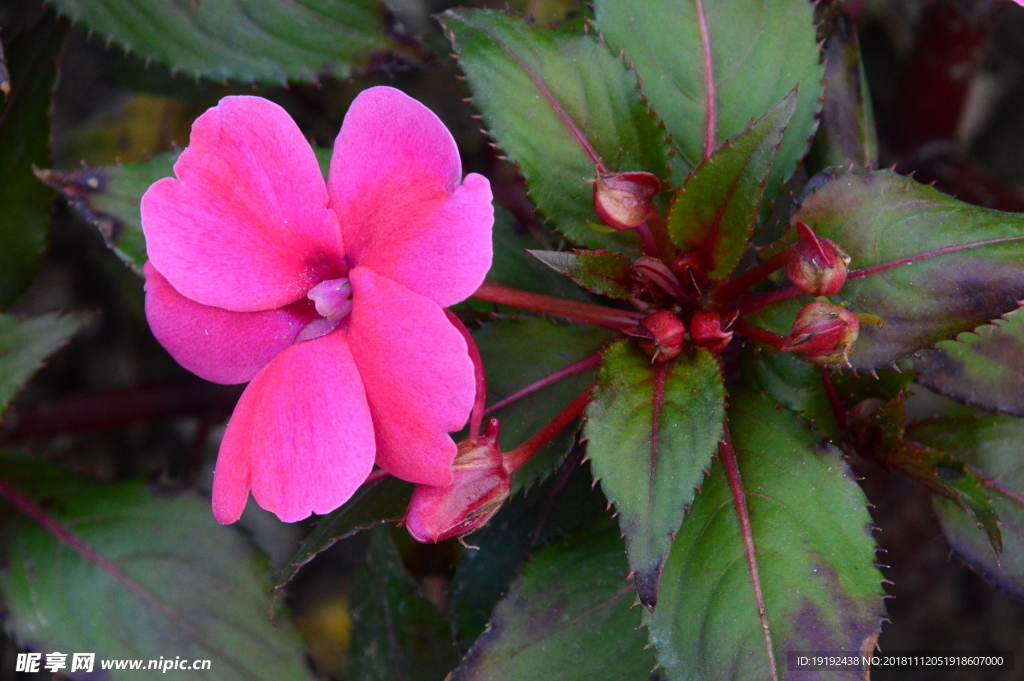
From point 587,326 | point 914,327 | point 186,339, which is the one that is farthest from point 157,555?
point 914,327

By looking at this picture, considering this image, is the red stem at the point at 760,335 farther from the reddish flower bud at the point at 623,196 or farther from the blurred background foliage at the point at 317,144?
the blurred background foliage at the point at 317,144

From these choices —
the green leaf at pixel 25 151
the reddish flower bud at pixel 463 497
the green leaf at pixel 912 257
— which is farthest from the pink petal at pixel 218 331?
the green leaf at pixel 25 151

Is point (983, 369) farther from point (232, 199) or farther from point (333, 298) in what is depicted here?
point (232, 199)

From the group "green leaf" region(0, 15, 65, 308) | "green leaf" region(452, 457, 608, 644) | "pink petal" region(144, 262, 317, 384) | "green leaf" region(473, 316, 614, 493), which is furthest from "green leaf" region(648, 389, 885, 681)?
"green leaf" region(0, 15, 65, 308)

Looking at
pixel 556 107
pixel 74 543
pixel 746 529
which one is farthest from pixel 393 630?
pixel 556 107

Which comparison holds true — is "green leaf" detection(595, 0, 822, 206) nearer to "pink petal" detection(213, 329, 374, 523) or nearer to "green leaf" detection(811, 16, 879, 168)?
"green leaf" detection(811, 16, 879, 168)

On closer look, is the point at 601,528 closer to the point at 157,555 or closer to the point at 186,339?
the point at 186,339

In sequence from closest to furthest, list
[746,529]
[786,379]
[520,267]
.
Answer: [746,529] < [786,379] < [520,267]
